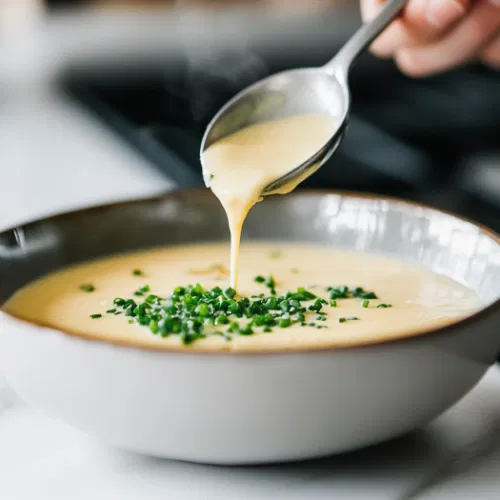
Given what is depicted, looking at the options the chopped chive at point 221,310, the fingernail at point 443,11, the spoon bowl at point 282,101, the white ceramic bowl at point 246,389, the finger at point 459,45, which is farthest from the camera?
the finger at point 459,45

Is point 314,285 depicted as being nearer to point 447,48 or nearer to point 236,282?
point 236,282

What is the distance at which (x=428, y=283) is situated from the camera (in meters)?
1.27

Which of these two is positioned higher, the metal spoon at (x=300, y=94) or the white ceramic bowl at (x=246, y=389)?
the metal spoon at (x=300, y=94)

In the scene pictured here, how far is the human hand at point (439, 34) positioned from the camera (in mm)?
1466

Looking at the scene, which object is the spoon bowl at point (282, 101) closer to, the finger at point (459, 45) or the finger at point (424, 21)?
the finger at point (424, 21)

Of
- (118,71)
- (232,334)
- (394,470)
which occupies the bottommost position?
(394,470)

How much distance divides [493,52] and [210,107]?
31.6 inches

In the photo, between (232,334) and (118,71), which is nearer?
(232,334)

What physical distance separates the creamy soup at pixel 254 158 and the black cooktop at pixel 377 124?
47 centimetres

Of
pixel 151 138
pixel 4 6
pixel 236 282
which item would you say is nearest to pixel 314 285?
pixel 236 282

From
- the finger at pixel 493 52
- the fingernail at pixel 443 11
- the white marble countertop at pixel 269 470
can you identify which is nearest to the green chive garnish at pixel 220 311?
the white marble countertop at pixel 269 470

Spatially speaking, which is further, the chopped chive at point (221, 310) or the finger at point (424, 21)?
the finger at point (424, 21)

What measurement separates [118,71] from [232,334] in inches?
85.4

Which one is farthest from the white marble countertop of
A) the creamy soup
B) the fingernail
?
the fingernail
